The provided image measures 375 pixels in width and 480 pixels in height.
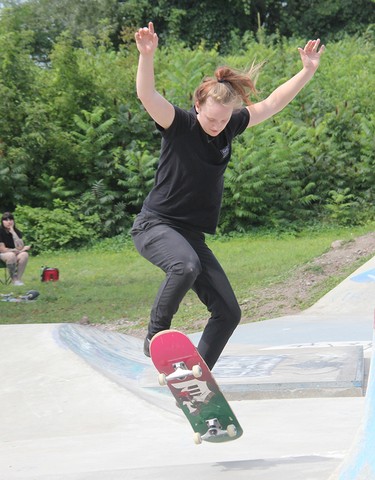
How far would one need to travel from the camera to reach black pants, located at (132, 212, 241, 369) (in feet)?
14.4

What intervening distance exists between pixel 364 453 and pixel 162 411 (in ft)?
8.37

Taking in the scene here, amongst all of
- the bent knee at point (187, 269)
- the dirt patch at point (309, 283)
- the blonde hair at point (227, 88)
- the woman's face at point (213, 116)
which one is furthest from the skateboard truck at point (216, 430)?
the dirt patch at point (309, 283)

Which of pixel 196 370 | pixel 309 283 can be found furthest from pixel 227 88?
pixel 309 283

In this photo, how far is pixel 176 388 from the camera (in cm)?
435

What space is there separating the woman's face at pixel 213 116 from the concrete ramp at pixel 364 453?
170cm

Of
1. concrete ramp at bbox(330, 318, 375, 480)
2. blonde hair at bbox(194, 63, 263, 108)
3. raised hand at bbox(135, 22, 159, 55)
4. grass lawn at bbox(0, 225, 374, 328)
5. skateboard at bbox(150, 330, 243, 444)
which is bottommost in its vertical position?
grass lawn at bbox(0, 225, 374, 328)

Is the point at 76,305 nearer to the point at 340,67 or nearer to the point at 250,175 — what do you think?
the point at 250,175

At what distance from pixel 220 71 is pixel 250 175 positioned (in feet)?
46.2

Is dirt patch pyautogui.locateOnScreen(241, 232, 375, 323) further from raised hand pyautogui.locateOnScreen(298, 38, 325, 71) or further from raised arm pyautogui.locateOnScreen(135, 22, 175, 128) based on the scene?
raised arm pyautogui.locateOnScreen(135, 22, 175, 128)

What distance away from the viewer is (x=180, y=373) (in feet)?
13.9

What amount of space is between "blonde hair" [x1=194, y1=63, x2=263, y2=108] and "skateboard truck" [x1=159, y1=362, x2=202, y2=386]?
4.41ft

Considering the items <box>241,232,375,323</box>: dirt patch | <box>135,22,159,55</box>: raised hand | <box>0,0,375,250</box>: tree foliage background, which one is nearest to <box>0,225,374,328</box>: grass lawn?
<box>241,232,375,323</box>: dirt patch

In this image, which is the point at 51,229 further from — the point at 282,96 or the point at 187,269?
the point at 187,269

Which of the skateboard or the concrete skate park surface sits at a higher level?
the skateboard
